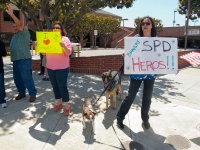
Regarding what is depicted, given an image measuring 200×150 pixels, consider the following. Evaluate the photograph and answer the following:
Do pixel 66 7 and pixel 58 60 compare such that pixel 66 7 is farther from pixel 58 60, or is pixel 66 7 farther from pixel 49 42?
pixel 58 60

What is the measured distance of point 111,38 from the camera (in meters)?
40.3

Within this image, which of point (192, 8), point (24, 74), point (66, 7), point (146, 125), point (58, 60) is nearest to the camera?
point (146, 125)

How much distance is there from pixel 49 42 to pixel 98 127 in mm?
1822

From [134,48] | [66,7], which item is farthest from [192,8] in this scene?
[134,48]

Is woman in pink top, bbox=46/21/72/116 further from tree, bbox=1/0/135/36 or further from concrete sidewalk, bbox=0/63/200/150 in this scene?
tree, bbox=1/0/135/36

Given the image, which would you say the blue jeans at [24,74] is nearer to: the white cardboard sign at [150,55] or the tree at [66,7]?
the white cardboard sign at [150,55]

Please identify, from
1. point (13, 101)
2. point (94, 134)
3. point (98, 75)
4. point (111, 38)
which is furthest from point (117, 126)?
point (111, 38)

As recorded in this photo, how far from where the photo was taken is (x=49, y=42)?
348 centimetres

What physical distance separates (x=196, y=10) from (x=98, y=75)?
80.9 ft

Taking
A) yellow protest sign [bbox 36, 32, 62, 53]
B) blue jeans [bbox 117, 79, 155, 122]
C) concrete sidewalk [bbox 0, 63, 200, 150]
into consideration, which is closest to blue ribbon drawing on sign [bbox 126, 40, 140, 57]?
blue jeans [bbox 117, 79, 155, 122]

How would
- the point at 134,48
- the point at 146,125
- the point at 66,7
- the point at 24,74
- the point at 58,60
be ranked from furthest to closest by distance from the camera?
the point at 66,7 < the point at 24,74 < the point at 58,60 < the point at 146,125 < the point at 134,48

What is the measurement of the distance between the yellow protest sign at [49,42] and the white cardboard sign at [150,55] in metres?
1.25

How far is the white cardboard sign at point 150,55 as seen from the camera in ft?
10.1

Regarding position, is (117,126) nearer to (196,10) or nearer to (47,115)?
(47,115)
